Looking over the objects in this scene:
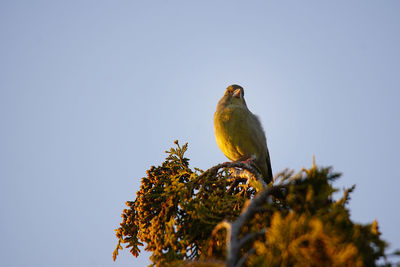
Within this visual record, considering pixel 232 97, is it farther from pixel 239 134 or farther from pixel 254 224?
pixel 254 224

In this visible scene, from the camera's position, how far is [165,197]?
401 centimetres

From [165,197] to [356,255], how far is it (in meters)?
2.39

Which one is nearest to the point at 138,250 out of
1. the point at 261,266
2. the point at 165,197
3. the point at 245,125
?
the point at 165,197

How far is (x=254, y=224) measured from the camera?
2814 mm

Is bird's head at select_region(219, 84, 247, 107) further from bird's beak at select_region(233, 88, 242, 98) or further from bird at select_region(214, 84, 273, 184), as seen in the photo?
bird at select_region(214, 84, 273, 184)

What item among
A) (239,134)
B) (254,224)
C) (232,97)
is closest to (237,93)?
(232,97)

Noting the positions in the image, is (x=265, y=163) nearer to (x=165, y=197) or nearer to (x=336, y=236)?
(x=165, y=197)

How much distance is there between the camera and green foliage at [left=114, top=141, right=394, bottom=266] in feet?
6.91

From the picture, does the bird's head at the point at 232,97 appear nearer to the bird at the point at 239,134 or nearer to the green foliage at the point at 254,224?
the bird at the point at 239,134

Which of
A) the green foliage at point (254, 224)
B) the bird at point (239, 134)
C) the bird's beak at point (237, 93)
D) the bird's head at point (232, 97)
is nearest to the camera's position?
the green foliage at point (254, 224)

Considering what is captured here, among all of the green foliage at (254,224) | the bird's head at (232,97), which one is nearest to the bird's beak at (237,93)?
the bird's head at (232,97)

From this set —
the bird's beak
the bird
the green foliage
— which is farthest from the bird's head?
the green foliage

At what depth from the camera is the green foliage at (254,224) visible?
2.11 m

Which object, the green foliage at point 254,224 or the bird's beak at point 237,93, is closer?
the green foliage at point 254,224
